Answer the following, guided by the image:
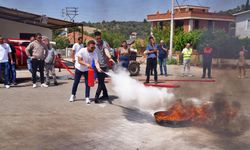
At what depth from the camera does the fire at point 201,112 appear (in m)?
6.86

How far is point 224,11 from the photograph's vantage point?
604 centimetres

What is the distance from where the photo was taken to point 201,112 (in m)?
7.04

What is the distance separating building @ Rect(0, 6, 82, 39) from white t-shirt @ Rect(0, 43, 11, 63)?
871cm

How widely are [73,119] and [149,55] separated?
22.2 feet

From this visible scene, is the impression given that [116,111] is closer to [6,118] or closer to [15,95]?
[6,118]

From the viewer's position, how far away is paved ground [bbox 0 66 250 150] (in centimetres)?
561

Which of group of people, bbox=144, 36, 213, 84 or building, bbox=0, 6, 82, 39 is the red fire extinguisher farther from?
building, bbox=0, 6, 82, 39

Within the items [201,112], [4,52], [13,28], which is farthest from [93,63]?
[13,28]

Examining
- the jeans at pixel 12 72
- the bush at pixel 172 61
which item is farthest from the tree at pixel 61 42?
the jeans at pixel 12 72

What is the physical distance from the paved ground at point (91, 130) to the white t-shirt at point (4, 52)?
2.60 m

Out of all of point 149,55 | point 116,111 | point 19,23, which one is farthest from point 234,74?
point 19,23

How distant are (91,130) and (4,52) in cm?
643

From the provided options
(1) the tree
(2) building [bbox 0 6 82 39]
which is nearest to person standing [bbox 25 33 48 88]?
(2) building [bbox 0 6 82 39]

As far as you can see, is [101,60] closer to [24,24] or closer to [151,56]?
[151,56]
